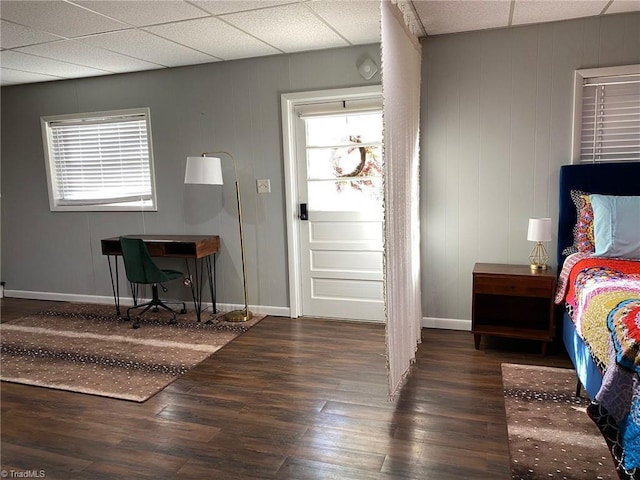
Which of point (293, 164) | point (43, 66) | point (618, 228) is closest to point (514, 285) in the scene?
point (618, 228)

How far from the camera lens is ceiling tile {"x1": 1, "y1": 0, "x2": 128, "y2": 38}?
2.88 metres

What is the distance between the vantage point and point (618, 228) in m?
3.08

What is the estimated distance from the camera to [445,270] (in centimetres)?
399

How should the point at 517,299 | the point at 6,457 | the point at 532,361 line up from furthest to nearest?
the point at 517,299 < the point at 532,361 < the point at 6,457

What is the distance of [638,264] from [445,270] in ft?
4.67

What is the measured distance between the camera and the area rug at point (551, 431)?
6.82 ft

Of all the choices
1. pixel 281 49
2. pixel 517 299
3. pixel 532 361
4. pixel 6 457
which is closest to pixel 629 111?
pixel 517 299

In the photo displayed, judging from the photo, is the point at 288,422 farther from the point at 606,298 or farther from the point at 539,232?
the point at 539,232

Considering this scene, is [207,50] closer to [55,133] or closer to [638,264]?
[55,133]

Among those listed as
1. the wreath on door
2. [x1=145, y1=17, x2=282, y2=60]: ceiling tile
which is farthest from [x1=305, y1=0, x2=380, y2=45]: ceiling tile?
the wreath on door

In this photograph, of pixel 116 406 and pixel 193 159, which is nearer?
pixel 116 406

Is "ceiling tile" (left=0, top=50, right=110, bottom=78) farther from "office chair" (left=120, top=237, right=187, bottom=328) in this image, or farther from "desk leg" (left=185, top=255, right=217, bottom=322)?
"desk leg" (left=185, top=255, right=217, bottom=322)

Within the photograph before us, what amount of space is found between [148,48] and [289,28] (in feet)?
4.10

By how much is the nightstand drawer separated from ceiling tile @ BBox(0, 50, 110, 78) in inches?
159
